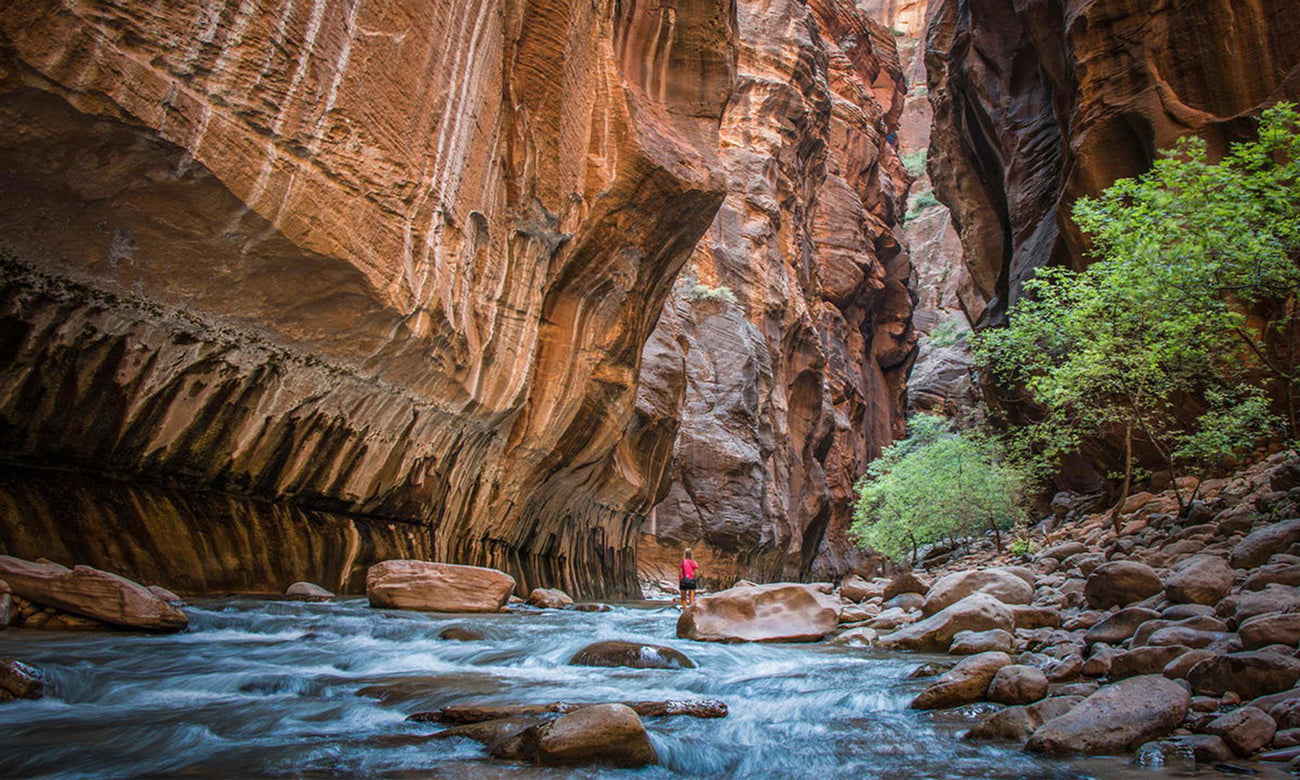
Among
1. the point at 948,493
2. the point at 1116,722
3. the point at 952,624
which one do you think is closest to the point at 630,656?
the point at 1116,722

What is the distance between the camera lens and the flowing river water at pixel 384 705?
12.9 feet

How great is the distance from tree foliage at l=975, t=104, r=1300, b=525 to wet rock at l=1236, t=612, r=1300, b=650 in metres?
5.68

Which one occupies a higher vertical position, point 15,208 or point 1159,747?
point 15,208

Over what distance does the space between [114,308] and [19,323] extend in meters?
0.71

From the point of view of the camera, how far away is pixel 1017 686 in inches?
220

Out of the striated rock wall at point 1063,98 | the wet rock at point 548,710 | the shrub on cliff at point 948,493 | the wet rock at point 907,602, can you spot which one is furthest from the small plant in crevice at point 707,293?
the wet rock at point 548,710

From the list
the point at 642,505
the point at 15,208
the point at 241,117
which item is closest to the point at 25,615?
the point at 15,208

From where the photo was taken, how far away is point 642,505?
21.2m

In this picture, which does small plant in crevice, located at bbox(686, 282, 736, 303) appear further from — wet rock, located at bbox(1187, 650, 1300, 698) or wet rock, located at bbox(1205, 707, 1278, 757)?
wet rock, located at bbox(1205, 707, 1278, 757)

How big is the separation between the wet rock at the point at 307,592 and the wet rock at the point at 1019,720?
7953 mm

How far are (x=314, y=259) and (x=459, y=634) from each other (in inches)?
167

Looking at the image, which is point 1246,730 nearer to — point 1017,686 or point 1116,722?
point 1116,722

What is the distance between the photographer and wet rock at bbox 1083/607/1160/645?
23.1ft

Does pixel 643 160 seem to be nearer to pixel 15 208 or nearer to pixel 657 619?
pixel 657 619
